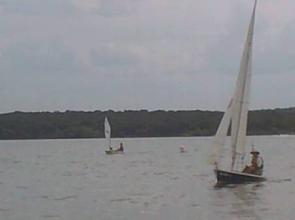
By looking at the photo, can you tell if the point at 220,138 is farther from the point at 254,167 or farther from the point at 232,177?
the point at 254,167

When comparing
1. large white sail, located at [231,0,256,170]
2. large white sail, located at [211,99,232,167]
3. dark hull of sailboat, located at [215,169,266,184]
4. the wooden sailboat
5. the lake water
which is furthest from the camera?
large white sail, located at [231,0,256,170]

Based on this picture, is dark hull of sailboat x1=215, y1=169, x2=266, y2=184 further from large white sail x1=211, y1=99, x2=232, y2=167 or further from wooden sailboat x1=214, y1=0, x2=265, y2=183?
large white sail x1=211, y1=99, x2=232, y2=167

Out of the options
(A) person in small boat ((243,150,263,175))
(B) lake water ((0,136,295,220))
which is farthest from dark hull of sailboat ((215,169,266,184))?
(A) person in small boat ((243,150,263,175))

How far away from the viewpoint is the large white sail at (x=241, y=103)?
1700 inches

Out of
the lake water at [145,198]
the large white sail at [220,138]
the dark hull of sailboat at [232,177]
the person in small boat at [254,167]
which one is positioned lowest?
the lake water at [145,198]

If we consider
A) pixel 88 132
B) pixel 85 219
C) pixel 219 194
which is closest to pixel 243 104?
pixel 219 194

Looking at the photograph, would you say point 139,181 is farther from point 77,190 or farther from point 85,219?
point 85,219

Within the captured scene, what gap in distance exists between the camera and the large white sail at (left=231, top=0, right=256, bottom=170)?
43.2 metres

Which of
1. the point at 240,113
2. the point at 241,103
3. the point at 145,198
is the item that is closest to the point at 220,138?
the point at 240,113

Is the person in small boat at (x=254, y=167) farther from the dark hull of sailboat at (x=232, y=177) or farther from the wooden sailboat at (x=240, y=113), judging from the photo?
the dark hull of sailboat at (x=232, y=177)

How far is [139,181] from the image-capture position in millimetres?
53188

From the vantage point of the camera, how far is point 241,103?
4353 centimetres

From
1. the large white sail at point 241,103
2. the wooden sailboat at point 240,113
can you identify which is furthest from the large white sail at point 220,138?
the large white sail at point 241,103

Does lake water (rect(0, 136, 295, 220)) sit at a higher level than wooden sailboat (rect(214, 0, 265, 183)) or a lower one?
lower
